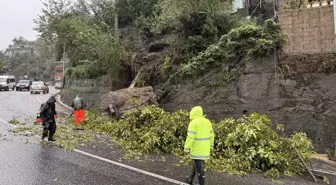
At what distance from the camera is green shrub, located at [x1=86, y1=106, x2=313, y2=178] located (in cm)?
621

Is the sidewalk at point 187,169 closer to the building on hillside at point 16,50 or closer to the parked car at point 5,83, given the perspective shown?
the parked car at point 5,83

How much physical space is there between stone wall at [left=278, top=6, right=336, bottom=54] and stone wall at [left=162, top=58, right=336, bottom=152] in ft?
2.82

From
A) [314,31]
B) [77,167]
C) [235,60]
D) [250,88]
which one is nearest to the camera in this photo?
[77,167]

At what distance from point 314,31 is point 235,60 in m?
2.67

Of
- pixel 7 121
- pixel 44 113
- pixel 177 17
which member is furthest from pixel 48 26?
pixel 44 113

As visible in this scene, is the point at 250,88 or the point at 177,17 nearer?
the point at 250,88

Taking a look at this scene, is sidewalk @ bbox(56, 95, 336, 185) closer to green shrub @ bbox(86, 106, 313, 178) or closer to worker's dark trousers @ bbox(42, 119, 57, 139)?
green shrub @ bbox(86, 106, 313, 178)

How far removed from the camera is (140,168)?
6113 millimetres

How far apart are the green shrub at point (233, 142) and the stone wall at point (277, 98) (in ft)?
4.77

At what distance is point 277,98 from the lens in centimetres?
885

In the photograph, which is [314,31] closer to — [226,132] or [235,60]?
[235,60]

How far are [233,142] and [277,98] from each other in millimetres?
3016

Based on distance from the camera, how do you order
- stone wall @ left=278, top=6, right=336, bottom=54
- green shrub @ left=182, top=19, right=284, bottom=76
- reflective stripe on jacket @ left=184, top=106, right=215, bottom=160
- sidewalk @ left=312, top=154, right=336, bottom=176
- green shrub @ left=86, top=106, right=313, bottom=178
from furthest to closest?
green shrub @ left=182, top=19, right=284, bottom=76 → stone wall @ left=278, top=6, right=336, bottom=54 → sidewalk @ left=312, top=154, right=336, bottom=176 → green shrub @ left=86, top=106, right=313, bottom=178 → reflective stripe on jacket @ left=184, top=106, right=215, bottom=160

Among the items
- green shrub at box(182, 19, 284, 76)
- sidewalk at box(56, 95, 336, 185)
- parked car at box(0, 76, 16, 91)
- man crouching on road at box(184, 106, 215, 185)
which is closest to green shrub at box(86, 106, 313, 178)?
sidewalk at box(56, 95, 336, 185)
